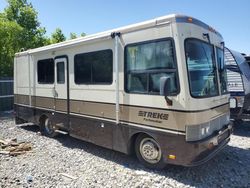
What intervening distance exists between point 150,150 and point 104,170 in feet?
3.41

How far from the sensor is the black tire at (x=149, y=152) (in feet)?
16.5

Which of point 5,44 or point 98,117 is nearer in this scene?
point 98,117

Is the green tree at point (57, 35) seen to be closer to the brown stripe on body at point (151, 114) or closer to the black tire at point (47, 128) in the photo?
the black tire at point (47, 128)

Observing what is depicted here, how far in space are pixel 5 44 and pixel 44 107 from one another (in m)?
11.9

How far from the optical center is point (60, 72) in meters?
7.26

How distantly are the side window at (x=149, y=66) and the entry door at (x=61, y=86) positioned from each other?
237cm

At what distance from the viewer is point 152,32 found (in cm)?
483

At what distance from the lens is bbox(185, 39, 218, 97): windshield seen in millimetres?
4551

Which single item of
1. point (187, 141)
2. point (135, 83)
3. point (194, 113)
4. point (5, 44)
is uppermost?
point (5, 44)

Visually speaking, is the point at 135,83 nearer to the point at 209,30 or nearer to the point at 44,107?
the point at 209,30

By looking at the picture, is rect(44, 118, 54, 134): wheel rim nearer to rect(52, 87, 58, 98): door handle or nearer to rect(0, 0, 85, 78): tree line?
rect(52, 87, 58, 98): door handle

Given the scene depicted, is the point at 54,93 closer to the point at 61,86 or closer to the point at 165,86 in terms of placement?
the point at 61,86

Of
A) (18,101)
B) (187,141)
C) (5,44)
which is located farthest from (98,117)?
(5,44)

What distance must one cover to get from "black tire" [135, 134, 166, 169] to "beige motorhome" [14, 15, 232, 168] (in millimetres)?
20
